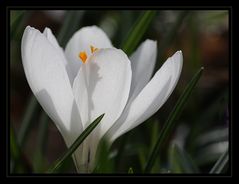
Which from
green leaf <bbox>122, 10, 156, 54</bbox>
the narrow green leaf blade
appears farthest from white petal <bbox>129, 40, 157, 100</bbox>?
the narrow green leaf blade

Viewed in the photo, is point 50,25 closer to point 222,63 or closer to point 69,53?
point 222,63

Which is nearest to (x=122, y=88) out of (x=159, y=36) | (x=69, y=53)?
(x=69, y=53)

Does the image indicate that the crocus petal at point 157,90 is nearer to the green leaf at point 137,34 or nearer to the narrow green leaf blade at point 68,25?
the green leaf at point 137,34

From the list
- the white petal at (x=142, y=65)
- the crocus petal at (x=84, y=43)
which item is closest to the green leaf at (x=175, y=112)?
the white petal at (x=142, y=65)

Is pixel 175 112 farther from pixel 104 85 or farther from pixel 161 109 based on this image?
pixel 161 109

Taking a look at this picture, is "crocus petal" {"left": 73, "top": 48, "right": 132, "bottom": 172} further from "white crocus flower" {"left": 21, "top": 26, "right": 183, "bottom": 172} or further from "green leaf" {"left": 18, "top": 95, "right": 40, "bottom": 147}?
"green leaf" {"left": 18, "top": 95, "right": 40, "bottom": 147}

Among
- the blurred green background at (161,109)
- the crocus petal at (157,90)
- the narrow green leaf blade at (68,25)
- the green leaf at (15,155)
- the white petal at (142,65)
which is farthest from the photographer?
the narrow green leaf blade at (68,25)

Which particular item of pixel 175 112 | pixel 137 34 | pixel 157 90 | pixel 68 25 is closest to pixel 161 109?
pixel 68 25
